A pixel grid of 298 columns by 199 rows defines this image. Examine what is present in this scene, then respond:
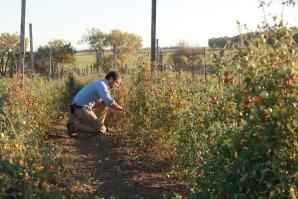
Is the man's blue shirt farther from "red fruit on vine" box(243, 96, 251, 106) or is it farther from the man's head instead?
"red fruit on vine" box(243, 96, 251, 106)

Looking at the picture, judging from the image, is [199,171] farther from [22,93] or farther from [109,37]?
[109,37]

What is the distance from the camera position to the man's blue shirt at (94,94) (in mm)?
9492

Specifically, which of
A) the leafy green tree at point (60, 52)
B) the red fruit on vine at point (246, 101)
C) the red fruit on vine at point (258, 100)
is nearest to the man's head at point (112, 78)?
the red fruit on vine at point (246, 101)

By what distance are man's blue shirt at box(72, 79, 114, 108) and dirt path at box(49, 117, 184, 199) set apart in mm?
749

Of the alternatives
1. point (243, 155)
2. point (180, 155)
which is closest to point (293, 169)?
point (243, 155)

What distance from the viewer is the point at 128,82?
11.3 metres

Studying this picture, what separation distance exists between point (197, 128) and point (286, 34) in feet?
6.69

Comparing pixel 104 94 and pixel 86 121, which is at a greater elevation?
pixel 104 94


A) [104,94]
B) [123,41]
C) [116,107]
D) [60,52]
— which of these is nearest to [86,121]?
[104,94]

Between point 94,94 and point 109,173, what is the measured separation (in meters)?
2.97

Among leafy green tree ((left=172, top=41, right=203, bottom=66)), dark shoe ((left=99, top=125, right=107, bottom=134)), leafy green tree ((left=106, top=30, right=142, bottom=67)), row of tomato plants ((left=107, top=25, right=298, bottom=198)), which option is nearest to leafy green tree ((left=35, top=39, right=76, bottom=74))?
leafy green tree ((left=106, top=30, right=142, bottom=67))

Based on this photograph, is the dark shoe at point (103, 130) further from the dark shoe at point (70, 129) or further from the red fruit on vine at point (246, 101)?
the red fruit on vine at point (246, 101)

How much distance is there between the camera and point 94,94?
32.9ft

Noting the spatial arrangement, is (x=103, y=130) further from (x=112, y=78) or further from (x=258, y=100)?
(x=258, y=100)
